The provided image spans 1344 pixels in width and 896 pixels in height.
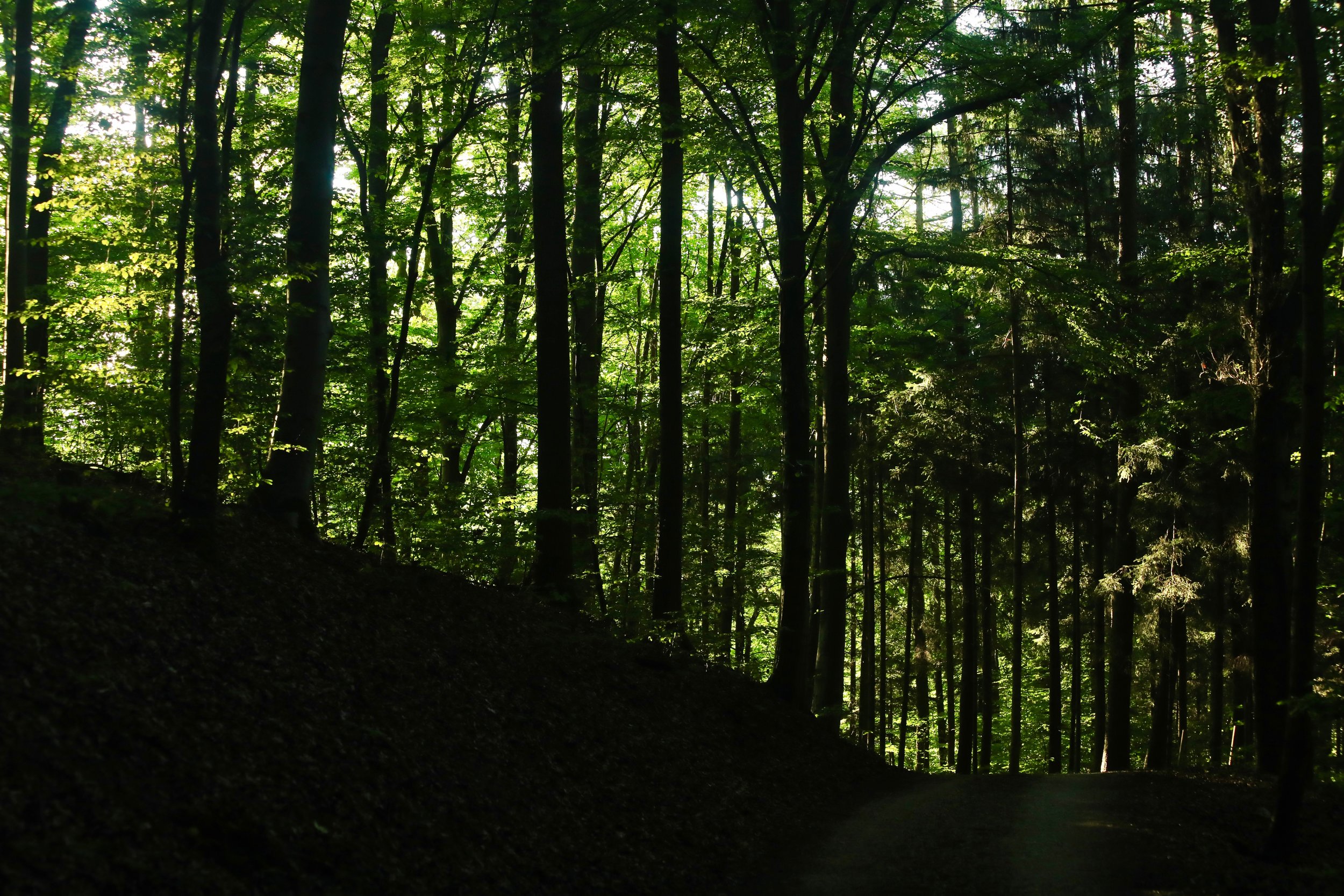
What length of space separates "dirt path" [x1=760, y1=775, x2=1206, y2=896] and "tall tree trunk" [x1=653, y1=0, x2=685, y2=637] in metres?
3.84

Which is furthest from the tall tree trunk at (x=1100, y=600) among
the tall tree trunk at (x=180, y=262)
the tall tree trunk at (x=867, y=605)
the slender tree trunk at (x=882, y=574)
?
the tall tree trunk at (x=180, y=262)

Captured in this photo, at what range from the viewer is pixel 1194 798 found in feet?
34.1

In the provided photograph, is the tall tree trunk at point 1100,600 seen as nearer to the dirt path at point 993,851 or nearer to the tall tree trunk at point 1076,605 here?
the tall tree trunk at point 1076,605

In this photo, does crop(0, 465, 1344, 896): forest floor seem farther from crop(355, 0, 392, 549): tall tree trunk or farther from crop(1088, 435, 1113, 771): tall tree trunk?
crop(1088, 435, 1113, 771): tall tree trunk

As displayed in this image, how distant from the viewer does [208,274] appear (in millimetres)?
6938

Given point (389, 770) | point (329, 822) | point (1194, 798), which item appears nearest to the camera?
point (329, 822)

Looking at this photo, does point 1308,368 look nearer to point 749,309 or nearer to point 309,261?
point 309,261

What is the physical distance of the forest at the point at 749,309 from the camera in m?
8.86

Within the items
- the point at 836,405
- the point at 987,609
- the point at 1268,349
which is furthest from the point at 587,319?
the point at 987,609

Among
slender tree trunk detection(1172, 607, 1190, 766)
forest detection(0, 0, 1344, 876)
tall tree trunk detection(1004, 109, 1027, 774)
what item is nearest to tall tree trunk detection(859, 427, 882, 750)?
forest detection(0, 0, 1344, 876)

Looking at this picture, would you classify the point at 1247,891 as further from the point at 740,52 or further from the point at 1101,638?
the point at 1101,638

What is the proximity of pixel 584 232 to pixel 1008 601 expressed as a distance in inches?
605

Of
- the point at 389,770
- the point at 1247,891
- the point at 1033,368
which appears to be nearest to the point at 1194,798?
the point at 1247,891

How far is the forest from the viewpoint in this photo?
8.86m
